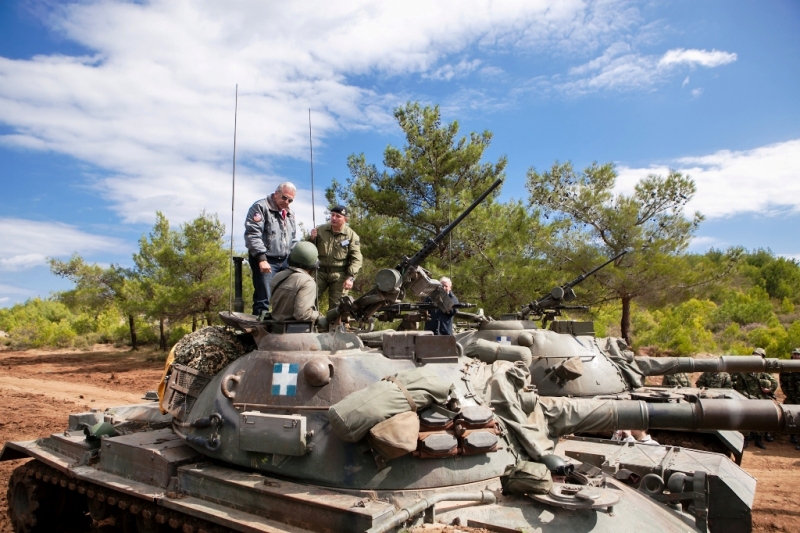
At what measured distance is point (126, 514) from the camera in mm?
5879

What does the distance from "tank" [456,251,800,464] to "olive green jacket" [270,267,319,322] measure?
3.41 meters

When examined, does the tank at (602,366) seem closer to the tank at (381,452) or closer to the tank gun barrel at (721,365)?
→ the tank gun barrel at (721,365)

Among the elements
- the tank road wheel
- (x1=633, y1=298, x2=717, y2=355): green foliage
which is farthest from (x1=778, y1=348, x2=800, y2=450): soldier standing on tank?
the tank road wheel

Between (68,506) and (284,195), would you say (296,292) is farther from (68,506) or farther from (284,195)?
(68,506)

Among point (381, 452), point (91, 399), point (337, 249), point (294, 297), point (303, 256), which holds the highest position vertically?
point (337, 249)

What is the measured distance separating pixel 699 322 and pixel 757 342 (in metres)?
3.76

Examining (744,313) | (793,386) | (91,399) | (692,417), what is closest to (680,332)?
(744,313)

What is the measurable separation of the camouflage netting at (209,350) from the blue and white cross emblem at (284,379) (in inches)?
57.4

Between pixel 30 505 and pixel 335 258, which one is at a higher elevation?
pixel 335 258

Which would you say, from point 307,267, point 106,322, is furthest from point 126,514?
point 106,322

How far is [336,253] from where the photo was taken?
27.0ft

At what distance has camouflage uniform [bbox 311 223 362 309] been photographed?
26.9ft

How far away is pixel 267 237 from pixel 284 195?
580 mm

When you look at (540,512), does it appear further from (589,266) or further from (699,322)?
(699,322)
